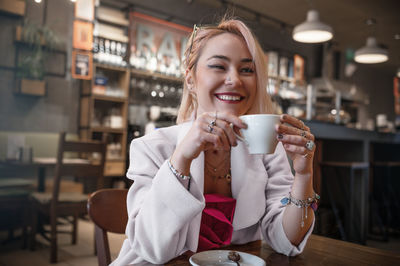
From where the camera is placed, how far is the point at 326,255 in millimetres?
807

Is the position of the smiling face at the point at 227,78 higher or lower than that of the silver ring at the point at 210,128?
higher

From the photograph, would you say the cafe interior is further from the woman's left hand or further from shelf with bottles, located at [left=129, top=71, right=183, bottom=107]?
the woman's left hand

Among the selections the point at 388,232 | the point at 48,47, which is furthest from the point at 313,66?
the point at 48,47

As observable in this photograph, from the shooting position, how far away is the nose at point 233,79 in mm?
979

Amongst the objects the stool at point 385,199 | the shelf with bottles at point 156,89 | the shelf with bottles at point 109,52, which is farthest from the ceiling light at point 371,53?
the shelf with bottles at point 109,52

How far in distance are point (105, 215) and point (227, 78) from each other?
0.56 meters

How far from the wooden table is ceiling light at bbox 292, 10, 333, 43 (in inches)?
149

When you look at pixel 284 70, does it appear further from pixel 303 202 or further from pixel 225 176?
pixel 303 202

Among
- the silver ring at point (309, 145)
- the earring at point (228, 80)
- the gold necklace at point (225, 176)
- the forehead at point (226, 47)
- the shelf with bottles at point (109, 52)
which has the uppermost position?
the shelf with bottles at point (109, 52)

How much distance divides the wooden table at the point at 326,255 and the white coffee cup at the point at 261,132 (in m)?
0.25

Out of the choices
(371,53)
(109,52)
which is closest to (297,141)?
(109,52)

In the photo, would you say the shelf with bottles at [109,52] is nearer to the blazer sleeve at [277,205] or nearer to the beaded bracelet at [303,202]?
the blazer sleeve at [277,205]

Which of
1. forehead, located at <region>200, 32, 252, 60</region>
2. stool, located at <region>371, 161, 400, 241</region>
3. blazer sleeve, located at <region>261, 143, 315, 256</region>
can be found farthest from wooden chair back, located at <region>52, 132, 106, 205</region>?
stool, located at <region>371, 161, 400, 241</region>

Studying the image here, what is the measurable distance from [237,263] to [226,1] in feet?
16.9
